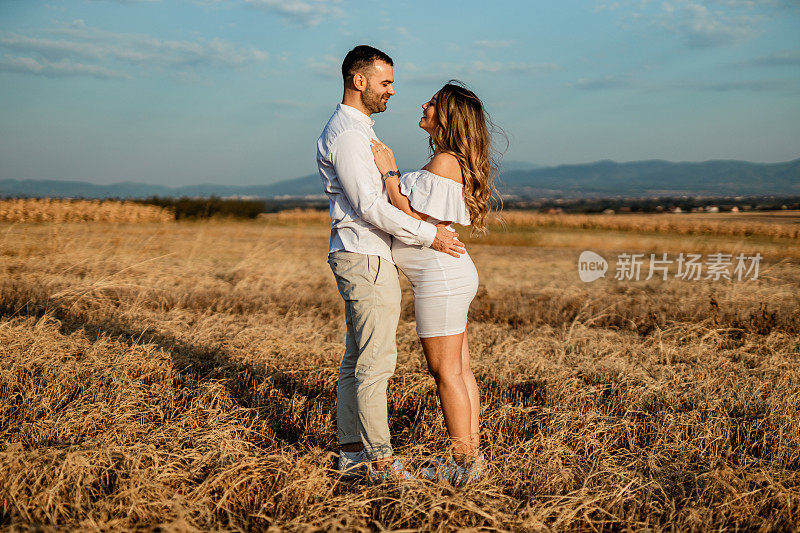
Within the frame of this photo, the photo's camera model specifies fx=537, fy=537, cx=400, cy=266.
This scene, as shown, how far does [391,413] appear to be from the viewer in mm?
4270

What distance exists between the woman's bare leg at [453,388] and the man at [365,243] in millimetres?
266

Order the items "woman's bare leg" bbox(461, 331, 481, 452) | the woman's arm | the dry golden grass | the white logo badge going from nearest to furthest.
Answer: the woman's arm
"woman's bare leg" bbox(461, 331, 481, 452)
the white logo badge
the dry golden grass

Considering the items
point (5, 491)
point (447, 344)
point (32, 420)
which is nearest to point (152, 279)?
point (32, 420)

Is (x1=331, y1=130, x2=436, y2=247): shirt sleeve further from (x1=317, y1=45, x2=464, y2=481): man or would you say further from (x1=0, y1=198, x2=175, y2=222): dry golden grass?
(x1=0, y1=198, x2=175, y2=222): dry golden grass

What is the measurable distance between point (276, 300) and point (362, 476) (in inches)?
220

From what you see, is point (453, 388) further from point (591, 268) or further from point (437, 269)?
point (591, 268)

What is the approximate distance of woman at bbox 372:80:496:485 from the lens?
2998 mm

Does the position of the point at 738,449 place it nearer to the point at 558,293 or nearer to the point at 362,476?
the point at 362,476

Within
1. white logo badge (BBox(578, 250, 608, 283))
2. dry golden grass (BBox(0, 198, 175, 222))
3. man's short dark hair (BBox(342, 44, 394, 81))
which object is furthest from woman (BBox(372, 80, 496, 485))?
dry golden grass (BBox(0, 198, 175, 222))

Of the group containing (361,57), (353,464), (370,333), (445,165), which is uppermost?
(361,57)

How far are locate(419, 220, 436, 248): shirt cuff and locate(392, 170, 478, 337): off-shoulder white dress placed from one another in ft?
0.38

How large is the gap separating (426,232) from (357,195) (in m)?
0.42

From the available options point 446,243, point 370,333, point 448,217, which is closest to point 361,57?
point 448,217

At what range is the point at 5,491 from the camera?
261cm
